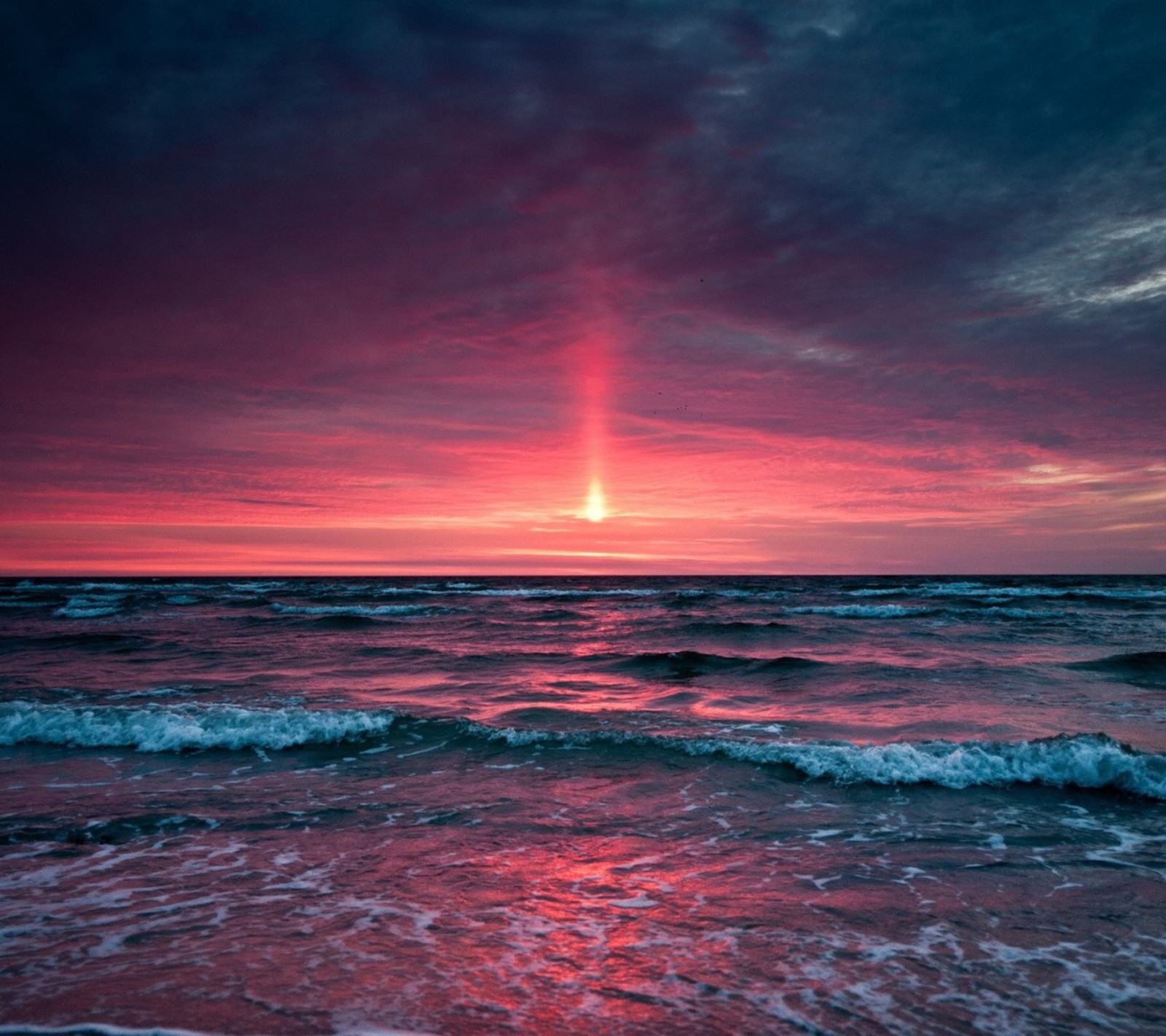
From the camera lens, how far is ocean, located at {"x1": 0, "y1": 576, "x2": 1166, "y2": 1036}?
4.85 m

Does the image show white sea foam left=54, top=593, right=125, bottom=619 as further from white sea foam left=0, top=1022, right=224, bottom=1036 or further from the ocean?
white sea foam left=0, top=1022, right=224, bottom=1036

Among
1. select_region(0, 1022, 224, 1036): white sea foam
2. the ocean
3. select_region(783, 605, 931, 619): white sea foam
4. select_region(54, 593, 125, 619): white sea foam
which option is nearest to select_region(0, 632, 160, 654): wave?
the ocean

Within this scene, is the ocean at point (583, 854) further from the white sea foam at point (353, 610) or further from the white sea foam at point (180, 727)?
the white sea foam at point (353, 610)

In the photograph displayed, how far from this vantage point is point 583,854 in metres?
7.50

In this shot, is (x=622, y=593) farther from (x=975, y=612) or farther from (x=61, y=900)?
(x=61, y=900)

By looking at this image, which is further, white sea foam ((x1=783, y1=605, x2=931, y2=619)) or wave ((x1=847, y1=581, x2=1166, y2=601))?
wave ((x1=847, y1=581, x2=1166, y2=601))

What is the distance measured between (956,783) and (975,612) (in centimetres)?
3248

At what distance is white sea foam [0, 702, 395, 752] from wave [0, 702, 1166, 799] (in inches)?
0.7

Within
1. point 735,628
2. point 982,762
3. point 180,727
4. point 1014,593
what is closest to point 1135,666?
point 982,762

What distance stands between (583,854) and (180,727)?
8.42 m

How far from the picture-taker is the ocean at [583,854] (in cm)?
485

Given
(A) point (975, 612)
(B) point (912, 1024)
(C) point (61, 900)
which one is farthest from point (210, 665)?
(A) point (975, 612)

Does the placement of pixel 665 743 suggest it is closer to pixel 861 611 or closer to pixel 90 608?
pixel 861 611

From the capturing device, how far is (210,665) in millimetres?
20688
